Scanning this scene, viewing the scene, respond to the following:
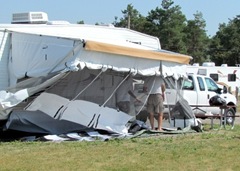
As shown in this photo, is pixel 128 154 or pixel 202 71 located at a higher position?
pixel 202 71

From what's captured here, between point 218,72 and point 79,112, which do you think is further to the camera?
point 218,72

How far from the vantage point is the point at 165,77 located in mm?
13055

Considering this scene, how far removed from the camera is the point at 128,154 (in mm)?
9352

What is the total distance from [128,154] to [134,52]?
344 cm

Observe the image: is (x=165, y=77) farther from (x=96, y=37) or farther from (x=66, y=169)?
(x=66, y=169)

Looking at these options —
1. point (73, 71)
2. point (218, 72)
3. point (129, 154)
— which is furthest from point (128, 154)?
point (218, 72)

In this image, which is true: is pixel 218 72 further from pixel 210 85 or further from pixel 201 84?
pixel 201 84

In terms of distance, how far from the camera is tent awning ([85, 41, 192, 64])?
11.2 m

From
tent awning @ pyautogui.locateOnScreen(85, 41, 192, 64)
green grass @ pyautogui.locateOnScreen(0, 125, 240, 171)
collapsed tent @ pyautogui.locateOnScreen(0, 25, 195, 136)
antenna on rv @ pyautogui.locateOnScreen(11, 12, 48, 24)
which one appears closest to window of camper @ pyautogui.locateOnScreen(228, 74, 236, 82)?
tent awning @ pyautogui.locateOnScreen(85, 41, 192, 64)

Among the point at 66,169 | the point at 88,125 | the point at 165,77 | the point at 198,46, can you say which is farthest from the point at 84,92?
the point at 198,46

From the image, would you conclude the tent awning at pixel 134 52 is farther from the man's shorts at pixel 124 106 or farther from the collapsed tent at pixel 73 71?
the man's shorts at pixel 124 106

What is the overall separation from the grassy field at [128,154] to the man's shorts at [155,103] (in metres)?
1.57

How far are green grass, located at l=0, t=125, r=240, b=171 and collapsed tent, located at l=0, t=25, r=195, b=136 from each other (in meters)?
1.20

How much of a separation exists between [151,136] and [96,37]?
3117 mm
